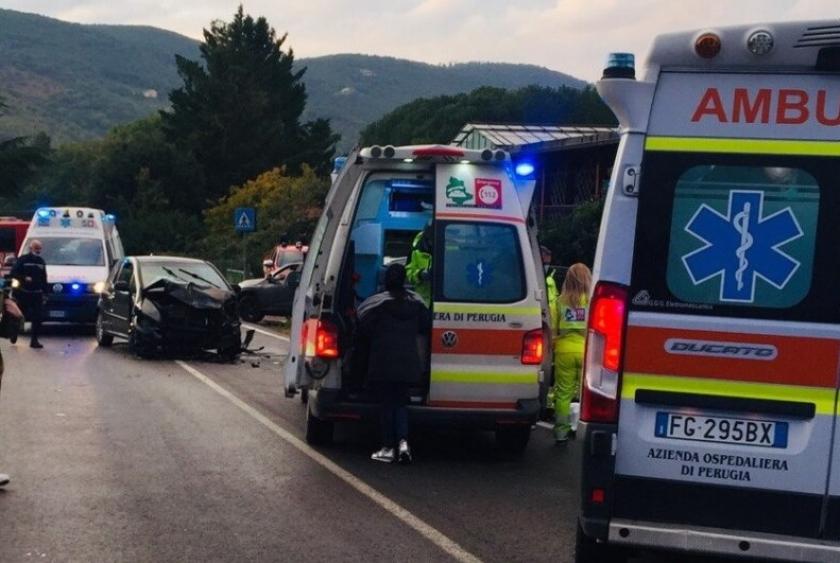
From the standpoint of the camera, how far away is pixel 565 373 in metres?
11.5

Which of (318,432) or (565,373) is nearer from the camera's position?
(318,432)

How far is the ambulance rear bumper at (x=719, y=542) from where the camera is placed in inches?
214

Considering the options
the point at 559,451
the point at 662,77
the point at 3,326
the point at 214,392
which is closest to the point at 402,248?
the point at 214,392

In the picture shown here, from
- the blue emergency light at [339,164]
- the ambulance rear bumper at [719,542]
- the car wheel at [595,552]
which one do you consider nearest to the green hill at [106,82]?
the blue emergency light at [339,164]

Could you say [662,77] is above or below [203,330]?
above

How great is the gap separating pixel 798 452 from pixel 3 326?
5685 mm

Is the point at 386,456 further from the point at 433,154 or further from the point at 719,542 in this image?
the point at 719,542

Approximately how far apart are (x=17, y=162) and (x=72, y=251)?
20689 millimetres

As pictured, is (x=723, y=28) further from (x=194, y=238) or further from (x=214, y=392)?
(x=194, y=238)

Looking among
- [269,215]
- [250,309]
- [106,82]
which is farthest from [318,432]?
[106,82]

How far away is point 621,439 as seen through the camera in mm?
5652

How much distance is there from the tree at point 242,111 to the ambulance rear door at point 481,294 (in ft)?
216

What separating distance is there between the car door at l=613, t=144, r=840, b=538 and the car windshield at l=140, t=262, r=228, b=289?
44.9ft

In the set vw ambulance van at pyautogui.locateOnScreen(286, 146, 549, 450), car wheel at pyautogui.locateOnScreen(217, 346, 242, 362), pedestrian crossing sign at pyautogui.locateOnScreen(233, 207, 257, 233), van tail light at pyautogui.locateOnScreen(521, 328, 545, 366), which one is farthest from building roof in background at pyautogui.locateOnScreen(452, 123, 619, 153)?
van tail light at pyautogui.locateOnScreen(521, 328, 545, 366)
